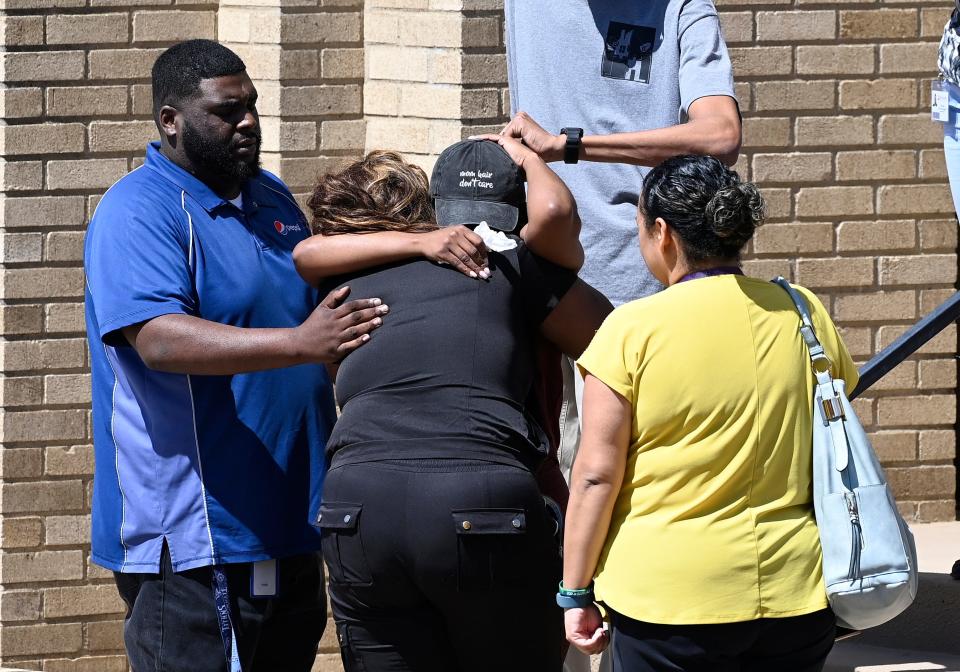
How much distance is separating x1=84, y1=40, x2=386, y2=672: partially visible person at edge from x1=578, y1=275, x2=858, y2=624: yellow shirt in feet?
2.90

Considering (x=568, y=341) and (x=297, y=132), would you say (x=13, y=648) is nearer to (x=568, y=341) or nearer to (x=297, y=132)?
(x=297, y=132)

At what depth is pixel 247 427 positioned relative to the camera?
3.25 metres

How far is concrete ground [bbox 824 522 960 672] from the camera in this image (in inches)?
169

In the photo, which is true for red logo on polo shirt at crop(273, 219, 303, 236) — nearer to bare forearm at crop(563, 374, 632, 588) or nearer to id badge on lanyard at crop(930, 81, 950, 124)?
bare forearm at crop(563, 374, 632, 588)

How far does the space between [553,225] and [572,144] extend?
18.5 inches

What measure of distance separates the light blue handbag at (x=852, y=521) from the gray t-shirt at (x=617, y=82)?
1.01 meters

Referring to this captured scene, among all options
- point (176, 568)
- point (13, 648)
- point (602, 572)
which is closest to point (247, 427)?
point (176, 568)

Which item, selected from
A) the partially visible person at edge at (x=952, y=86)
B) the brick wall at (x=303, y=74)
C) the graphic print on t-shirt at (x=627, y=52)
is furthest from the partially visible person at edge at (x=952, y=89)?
the brick wall at (x=303, y=74)

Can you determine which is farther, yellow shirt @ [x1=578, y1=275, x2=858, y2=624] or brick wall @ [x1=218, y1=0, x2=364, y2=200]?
brick wall @ [x1=218, y1=0, x2=364, y2=200]

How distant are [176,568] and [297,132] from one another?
261cm

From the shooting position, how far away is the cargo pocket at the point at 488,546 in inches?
106

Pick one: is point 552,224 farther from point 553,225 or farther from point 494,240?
point 494,240

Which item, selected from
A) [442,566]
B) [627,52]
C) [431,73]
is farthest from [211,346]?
[431,73]

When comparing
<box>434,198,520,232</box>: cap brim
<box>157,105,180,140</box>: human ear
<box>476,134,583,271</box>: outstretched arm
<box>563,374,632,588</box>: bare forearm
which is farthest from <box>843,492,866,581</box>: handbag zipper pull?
<box>157,105,180,140</box>: human ear
